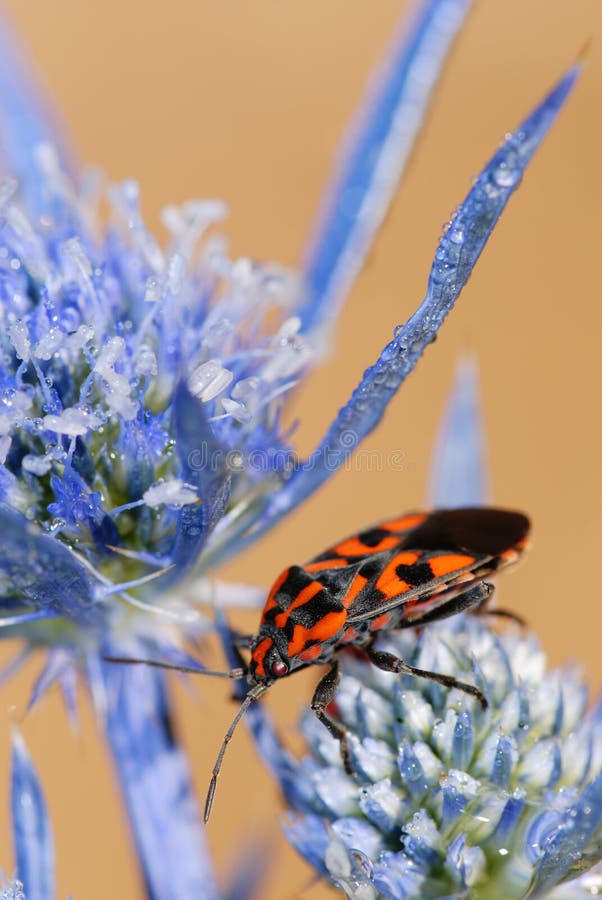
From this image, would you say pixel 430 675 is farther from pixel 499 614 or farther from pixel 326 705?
pixel 499 614

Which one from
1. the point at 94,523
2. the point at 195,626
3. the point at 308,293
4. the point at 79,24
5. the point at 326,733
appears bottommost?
the point at 326,733

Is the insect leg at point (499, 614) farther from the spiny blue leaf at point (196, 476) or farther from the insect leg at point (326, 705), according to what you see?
the spiny blue leaf at point (196, 476)

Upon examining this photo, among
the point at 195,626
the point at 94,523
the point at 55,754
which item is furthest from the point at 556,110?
the point at 55,754

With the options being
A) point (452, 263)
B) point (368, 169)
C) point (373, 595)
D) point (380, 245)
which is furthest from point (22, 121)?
point (380, 245)

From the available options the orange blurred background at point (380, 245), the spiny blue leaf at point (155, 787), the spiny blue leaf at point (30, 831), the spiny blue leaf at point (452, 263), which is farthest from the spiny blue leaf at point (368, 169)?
the orange blurred background at point (380, 245)

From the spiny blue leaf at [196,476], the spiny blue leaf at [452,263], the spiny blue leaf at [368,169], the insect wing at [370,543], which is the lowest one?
the insect wing at [370,543]

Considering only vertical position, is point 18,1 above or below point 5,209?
above

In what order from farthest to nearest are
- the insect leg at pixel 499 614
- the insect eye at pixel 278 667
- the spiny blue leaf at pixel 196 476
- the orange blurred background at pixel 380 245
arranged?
1. the orange blurred background at pixel 380 245
2. the insect leg at pixel 499 614
3. the insect eye at pixel 278 667
4. the spiny blue leaf at pixel 196 476

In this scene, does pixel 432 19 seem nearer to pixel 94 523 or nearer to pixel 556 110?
pixel 556 110
